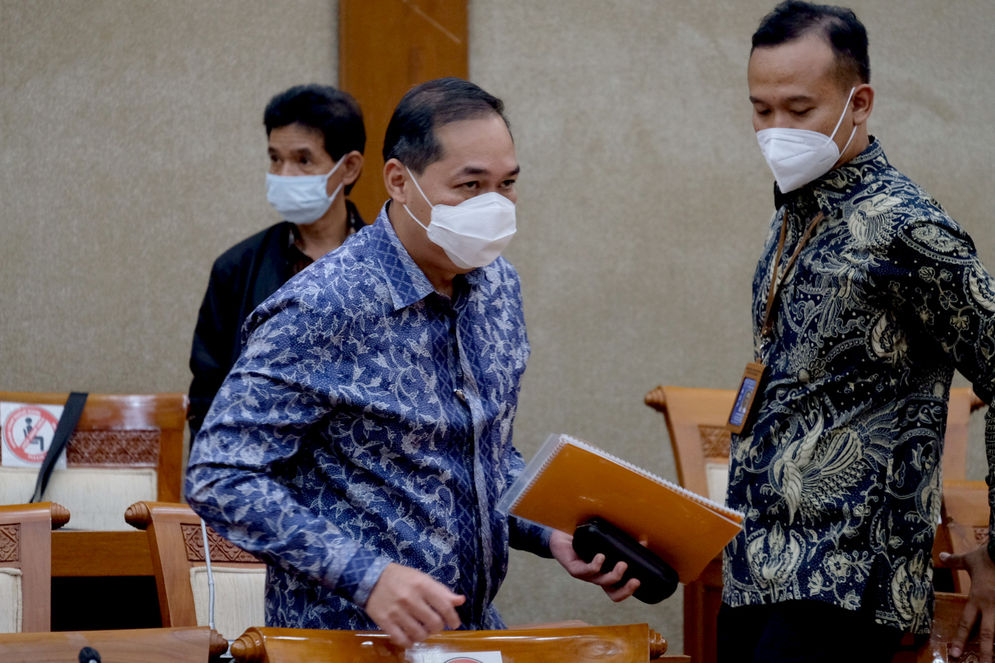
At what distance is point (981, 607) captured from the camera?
1.67 metres

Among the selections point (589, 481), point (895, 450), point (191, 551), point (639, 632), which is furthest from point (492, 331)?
point (191, 551)

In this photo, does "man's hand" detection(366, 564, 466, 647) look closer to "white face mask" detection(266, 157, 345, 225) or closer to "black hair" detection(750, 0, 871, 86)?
"black hair" detection(750, 0, 871, 86)

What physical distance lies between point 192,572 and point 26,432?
1.04 meters

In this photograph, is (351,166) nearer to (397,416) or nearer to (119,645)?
(397,416)

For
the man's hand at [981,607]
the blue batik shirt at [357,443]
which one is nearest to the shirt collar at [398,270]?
the blue batik shirt at [357,443]

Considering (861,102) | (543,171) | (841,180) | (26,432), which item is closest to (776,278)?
(841,180)

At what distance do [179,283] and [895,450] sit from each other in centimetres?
260

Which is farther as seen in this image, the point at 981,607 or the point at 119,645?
the point at 981,607

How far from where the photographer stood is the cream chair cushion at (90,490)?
283 centimetres

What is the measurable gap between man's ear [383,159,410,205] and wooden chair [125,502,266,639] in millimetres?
761

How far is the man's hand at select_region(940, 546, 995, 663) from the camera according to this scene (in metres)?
1.65

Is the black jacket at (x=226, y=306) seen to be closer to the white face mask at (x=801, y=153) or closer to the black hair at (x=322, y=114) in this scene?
the black hair at (x=322, y=114)

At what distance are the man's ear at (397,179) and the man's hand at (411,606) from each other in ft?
1.89

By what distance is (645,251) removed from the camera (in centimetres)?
405
